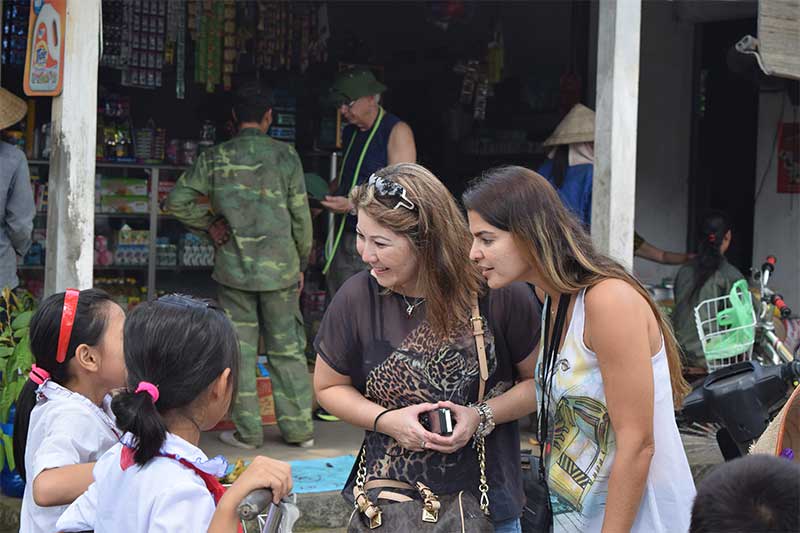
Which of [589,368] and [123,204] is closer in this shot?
[589,368]

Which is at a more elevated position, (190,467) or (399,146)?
(399,146)

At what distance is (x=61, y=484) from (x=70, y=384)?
0.38m

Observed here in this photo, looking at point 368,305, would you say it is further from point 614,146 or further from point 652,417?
point 614,146


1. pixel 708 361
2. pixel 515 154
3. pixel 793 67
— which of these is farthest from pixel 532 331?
pixel 515 154

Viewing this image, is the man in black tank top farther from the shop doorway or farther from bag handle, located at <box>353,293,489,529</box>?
the shop doorway

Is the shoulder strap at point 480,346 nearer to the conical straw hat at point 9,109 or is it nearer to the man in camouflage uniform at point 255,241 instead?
the man in camouflage uniform at point 255,241

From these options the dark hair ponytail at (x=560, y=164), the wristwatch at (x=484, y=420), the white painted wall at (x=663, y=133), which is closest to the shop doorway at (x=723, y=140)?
the white painted wall at (x=663, y=133)

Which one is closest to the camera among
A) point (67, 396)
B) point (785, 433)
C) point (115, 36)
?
point (785, 433)

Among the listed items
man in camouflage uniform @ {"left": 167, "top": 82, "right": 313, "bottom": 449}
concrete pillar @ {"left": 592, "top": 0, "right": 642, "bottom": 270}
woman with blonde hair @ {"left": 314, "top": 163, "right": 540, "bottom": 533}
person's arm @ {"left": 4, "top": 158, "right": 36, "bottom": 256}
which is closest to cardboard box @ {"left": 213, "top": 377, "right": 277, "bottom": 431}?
man in camouflage uniform @ {"left": 167, "top": 82, "right": 313, "bottom": 449}

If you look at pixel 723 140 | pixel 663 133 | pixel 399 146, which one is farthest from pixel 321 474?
pixel 723 140

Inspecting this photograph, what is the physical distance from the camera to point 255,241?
20.0 ft

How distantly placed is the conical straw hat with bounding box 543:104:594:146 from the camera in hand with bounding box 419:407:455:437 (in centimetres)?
405

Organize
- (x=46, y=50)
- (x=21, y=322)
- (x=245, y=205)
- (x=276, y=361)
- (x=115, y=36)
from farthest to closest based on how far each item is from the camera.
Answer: (x=115, y=36)
(x=276, y=361)
(x=245, y=205)
(x=21, y=322)
(x=46, y=50)

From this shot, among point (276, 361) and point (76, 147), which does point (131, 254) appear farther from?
point (76, 147)
